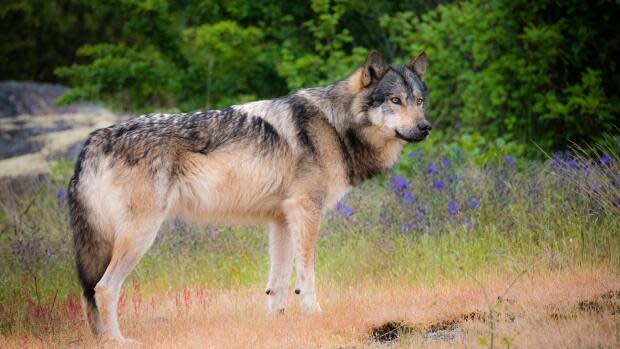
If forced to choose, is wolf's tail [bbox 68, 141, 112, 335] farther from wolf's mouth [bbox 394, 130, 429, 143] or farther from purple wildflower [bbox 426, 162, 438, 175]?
purple wildflower [bbox 426, 162, 438, 175]

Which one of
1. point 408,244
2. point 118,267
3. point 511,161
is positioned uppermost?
point 511,161

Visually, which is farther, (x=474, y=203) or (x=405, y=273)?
(x=474, y=203)

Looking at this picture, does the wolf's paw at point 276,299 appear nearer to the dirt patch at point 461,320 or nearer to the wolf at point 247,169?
the wolf at point 247,169

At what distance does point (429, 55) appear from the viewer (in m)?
11.1

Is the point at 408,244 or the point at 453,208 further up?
the point at 453,208

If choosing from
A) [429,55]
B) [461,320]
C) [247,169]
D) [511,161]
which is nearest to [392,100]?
[247,169]

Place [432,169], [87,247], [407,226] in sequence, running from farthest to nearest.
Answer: [432,169] < [407,226] < [87,247]

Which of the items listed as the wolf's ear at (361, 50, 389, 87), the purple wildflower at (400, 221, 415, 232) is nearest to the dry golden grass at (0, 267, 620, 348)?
the purple wildflower at (400, 221, 415, 232)

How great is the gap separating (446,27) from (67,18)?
13947 mm

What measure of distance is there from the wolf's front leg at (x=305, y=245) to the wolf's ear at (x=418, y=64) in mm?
1510

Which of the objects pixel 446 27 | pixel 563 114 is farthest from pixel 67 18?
pixel 563 114

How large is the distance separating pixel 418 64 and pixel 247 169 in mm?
1742

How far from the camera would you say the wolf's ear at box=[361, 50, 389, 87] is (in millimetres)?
6097

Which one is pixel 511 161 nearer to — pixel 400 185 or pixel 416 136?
pixel 400 185
